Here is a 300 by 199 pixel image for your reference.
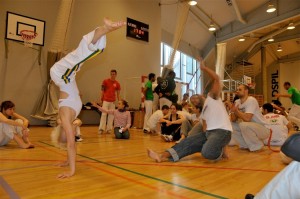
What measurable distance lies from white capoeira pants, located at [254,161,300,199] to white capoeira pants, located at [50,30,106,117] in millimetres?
1726

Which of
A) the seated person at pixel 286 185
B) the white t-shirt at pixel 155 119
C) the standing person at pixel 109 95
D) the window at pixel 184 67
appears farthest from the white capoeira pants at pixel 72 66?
the window at pixel 184 67

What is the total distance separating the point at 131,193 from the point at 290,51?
1923 centimetres

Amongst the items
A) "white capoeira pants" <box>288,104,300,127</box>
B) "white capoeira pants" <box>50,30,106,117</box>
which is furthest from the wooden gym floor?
"white capoeira pants" <box>288,104,300,127</box>

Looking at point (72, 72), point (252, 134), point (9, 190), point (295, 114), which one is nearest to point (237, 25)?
point (295, 114)

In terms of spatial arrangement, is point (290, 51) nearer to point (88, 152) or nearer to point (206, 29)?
point (206, 29)

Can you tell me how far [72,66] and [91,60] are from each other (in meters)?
6.88

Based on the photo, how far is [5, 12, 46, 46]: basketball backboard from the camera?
689cm

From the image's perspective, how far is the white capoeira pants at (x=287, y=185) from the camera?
1.01 m

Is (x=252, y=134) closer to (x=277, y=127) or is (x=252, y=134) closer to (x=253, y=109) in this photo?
(x=253, y=109)

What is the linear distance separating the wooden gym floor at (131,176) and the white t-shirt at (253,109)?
79 cm

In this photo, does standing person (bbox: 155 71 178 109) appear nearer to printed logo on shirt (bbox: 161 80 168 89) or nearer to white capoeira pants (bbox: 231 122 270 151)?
printed logo on shirt (bbox: 161 80 168 89)

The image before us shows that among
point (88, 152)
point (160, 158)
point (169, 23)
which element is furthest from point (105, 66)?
point (160, 158)

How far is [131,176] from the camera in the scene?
7.35 ft

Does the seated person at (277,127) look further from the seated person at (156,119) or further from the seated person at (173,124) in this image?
the seated person at (156,119)
